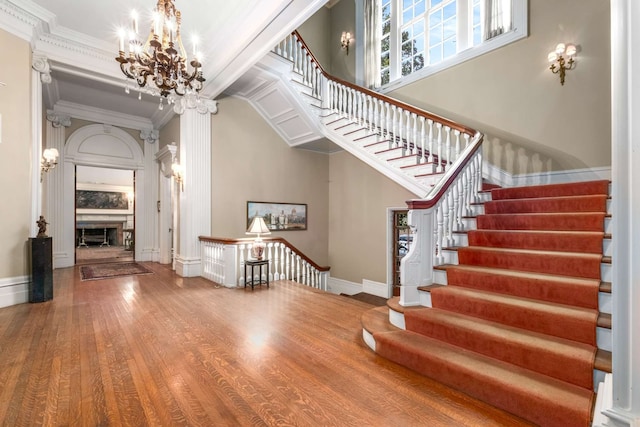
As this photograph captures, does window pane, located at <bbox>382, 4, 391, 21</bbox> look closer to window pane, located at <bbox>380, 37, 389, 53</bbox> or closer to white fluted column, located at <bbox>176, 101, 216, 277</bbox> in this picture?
window pane, located at <bbox>380, 37, 389, 53</bbox>

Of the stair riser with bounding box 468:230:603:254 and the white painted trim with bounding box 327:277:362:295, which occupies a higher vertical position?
the stair riser with bounding box 468:230:603:254

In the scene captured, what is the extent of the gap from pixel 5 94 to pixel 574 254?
6.92 metres

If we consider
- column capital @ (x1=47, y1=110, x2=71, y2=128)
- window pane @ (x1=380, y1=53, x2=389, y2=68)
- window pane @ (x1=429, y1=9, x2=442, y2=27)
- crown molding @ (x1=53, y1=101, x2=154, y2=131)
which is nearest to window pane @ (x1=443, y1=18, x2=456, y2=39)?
window pane @ (x1=429, y1=9, x2=442, y2=27)

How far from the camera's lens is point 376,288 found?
6.90 metres

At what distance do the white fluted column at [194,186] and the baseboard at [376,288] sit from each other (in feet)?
12.2

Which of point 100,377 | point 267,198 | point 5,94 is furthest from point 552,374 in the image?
point 5,94

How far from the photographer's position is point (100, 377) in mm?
2213

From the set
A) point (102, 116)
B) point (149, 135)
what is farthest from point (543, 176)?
point (102, 116)

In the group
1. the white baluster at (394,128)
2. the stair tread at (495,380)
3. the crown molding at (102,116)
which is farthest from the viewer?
the crown molding at (102,116)

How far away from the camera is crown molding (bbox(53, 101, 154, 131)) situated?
277 inches

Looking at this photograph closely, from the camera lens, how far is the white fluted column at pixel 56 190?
6.88 m

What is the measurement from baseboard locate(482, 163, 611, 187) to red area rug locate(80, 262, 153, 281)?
23.1 ft

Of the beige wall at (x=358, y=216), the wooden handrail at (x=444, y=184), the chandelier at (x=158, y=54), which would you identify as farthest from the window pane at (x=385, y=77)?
the chandelier at (x=158, y=54)

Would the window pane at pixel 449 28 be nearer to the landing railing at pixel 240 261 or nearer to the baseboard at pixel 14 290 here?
the landing railing at pixel 240 261
